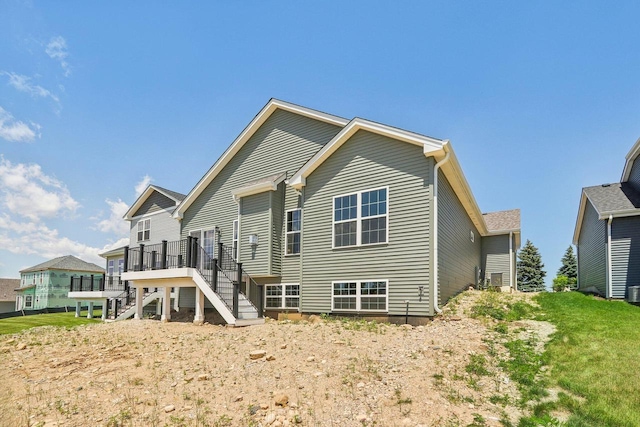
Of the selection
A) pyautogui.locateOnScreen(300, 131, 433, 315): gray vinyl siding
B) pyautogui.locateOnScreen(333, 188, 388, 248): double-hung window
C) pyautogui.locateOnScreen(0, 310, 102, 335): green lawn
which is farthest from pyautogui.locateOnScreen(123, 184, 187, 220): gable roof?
pyautogui.locateOnScreen(333, 188, 388, 248): double-hung window

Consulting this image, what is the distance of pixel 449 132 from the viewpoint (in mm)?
12414

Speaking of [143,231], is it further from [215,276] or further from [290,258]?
[290,258]

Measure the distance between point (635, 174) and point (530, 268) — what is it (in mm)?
27765

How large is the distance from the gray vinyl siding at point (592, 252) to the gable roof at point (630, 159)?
84.0 inches

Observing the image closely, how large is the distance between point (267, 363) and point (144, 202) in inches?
737

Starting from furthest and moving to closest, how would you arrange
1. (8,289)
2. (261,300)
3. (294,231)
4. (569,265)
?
(8,289), (569,265), (261,300), (294,231)

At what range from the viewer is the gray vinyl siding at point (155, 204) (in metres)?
21.9

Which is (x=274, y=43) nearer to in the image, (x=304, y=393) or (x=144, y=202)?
(x=304, y=393)

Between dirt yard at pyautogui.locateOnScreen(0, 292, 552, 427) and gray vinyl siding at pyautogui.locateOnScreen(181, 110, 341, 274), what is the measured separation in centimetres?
647

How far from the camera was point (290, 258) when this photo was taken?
48.5ft

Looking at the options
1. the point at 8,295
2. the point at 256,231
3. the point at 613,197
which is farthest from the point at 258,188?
the point at 8,295

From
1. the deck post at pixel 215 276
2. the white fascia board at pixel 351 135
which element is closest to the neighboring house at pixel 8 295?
the deck post at pixel 215 276

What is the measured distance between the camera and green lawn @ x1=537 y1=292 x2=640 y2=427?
5520 mm

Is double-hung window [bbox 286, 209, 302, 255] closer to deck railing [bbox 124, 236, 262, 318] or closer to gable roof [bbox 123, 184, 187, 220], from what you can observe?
deck railing [bbox 124, 236, 262, 318]
